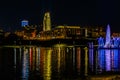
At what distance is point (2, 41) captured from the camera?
113 meters

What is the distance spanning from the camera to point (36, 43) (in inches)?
4638

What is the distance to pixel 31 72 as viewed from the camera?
125 ft

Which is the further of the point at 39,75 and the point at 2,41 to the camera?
the point at 2,41

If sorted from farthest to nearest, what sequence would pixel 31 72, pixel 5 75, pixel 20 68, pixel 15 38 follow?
1. pixel 15 38
2. pixel 20 68
3. pixel 31 72
4. pixel 5 75

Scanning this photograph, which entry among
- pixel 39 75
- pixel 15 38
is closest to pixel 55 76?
pixel 39 75

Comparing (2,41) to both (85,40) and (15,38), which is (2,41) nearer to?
(15,38)

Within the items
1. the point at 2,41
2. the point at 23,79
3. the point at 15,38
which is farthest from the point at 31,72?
the point at 15,38

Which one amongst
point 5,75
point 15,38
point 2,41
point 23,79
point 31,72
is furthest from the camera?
point 15,38

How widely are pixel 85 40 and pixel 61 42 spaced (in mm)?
9894

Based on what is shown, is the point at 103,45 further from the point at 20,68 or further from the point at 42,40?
the point at 20,68

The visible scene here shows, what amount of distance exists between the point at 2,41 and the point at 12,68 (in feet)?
235

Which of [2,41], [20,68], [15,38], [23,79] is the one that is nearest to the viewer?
[23,79]

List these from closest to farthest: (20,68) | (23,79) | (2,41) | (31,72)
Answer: (23,79) < (31,72) < (20,68) < (2,41)

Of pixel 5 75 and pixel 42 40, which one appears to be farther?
pixel 42 40
